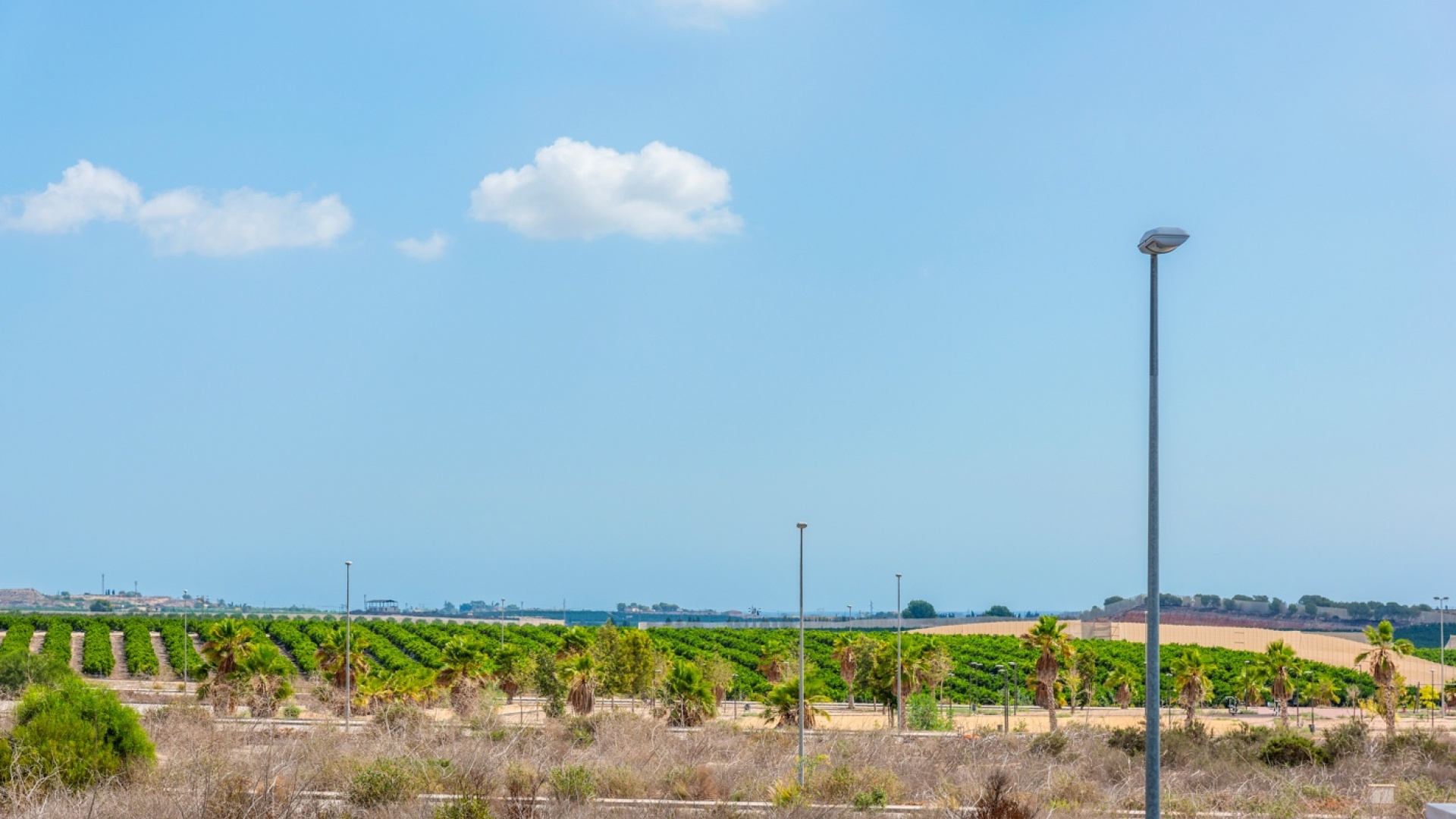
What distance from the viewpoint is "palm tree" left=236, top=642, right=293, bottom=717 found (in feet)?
158

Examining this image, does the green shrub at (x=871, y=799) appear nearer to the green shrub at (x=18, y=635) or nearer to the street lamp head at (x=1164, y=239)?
the street lamp head at (x=1164, y=239)

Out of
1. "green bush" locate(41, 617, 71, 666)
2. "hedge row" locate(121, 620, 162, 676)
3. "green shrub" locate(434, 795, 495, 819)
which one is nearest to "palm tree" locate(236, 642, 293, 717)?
"green shrub" locate(434, 795, 495, 819)

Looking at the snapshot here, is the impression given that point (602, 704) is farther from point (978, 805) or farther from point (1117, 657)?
point (1117, 657)

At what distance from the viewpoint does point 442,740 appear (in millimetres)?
33406

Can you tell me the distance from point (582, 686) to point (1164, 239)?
4597 centimetres

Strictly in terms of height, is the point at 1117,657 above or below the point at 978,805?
below

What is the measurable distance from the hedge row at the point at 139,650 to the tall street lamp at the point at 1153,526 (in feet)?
290

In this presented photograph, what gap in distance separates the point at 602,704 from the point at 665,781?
4325 cm

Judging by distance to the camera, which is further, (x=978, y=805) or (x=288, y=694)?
(x=288, y=694)

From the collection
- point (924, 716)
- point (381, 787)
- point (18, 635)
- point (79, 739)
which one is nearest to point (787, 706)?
point (924, 716)

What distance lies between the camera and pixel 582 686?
180 feet

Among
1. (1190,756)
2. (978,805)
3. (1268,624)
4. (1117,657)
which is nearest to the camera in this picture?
(978,805)

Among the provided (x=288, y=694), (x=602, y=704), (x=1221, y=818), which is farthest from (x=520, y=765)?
(x=602, y=704)

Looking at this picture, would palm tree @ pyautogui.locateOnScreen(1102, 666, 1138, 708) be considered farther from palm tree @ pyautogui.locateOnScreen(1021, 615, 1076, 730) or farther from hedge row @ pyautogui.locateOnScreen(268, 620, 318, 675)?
hedge row @ pyautogui.locateOnScreen(268, 620, 318, 675)
